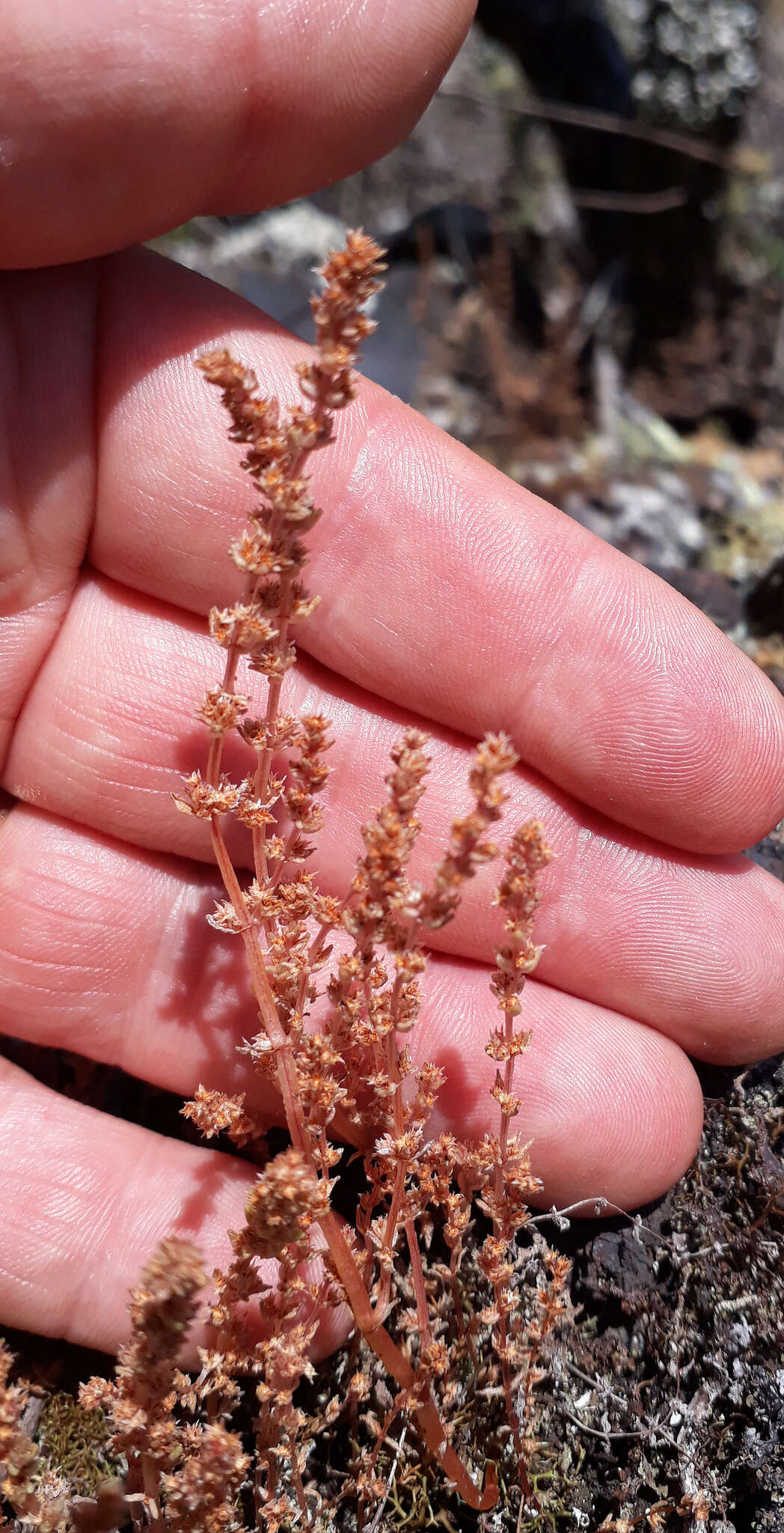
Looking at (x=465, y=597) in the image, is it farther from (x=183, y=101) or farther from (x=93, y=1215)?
(x=93, y=1215)

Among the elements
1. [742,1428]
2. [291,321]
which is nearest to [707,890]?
[742,1428]

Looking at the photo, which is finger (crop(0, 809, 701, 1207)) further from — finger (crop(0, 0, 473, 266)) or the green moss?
finger (crop(0, 0, 473, 266))

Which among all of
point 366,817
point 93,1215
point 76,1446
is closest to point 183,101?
point 366,817

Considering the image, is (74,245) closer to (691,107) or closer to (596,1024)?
(596,1024)

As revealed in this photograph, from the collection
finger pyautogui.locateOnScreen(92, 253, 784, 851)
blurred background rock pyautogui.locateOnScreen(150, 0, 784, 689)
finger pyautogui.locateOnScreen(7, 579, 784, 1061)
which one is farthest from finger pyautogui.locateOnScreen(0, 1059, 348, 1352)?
blurred background rock pyautogui.locateOnScreen(150, 0, 784, 689)

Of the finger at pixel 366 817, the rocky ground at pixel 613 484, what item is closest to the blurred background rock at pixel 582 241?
the rocky ground at pixel 613 484

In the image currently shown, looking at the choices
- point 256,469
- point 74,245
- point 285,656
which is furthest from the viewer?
point 74,245
